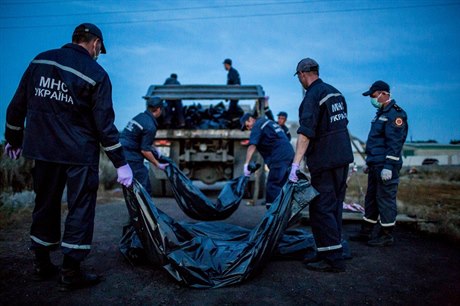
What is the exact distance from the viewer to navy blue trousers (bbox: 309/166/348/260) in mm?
2873

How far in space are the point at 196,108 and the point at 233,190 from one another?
3.97 m

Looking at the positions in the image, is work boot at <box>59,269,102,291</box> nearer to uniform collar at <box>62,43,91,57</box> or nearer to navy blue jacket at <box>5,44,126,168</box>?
navy blue jacket at <box>5,44,126,168</box>

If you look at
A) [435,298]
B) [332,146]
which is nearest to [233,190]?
[332,146]

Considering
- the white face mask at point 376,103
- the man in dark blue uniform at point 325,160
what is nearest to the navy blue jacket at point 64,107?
the man in dark blue uniform at point 325,160

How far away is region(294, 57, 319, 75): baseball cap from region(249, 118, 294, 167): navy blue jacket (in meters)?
1.76

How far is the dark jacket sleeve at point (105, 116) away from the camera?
241 cm

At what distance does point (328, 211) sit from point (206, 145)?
14.0 feet

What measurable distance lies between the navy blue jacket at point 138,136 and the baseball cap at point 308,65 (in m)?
1.97

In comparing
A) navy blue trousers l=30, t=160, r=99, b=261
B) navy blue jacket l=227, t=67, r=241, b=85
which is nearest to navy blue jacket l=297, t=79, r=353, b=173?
navy blue trousers l=30, t=160, r=99, b=261

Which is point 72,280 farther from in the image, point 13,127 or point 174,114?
point 174,114

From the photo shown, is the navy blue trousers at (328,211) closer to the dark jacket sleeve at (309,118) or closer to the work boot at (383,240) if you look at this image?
the dark jacket sleeve at (309,118)

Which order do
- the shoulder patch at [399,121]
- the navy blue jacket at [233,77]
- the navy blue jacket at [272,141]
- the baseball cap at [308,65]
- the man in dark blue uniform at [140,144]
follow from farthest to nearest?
the navy blue jacket at [233,77] < the navy blue jacket at [272,141] < the man in dark blue uniform at [140,144] < the shoulder patch at [399,121] < the baseball cap at [308,65]

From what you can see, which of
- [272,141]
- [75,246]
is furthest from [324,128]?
[75,246]

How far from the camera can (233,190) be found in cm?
400
